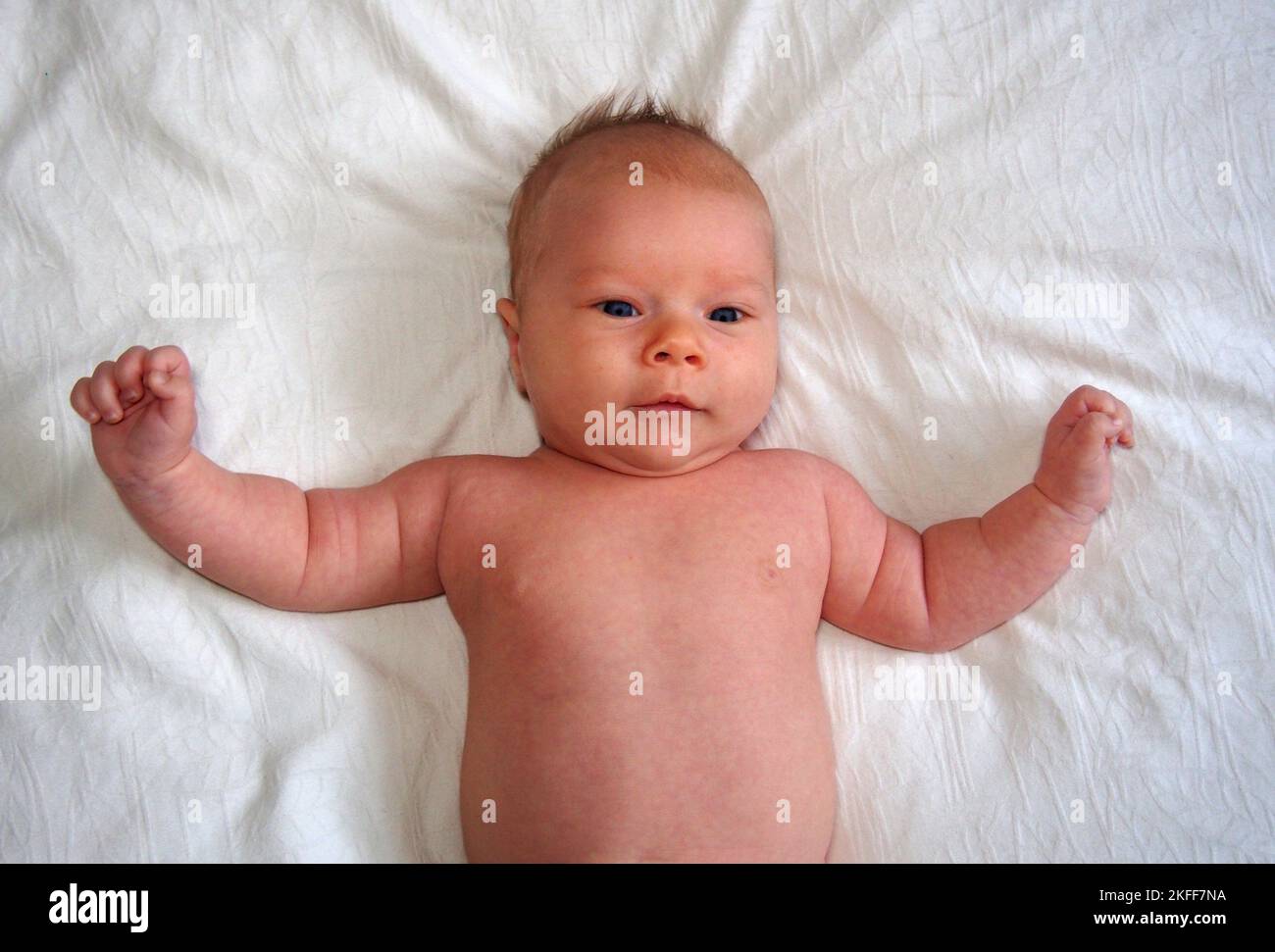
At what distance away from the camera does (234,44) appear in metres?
2.18

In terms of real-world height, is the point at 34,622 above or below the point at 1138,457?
below

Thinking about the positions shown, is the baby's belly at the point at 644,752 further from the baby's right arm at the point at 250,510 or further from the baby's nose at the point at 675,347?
the baby's nose at the point at 675,347

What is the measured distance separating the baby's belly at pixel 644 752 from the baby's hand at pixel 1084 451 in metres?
0.52

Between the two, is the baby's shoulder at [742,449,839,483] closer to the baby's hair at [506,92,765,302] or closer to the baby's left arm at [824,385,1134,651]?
the baby's left arm at [824,385,1134,651]

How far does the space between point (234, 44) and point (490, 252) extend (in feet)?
1.94

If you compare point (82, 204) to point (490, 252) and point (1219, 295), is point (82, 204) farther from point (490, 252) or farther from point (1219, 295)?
point (1219, 295)

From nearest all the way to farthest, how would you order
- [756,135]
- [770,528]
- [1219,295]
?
[770,528], [1219,295], [756,135]

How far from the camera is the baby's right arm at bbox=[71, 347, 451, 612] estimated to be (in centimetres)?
178

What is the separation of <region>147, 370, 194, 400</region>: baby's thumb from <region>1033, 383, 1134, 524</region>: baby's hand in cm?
134

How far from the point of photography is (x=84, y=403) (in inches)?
70.1

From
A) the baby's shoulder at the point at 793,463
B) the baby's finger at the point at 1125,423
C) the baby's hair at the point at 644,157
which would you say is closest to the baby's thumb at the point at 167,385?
the baby's hair at the point at 644,157

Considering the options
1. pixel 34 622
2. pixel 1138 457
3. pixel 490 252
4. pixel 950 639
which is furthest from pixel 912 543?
pixel 34 622

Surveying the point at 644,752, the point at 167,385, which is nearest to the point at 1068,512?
the point at 644,752

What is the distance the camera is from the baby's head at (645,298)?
1.89 m
